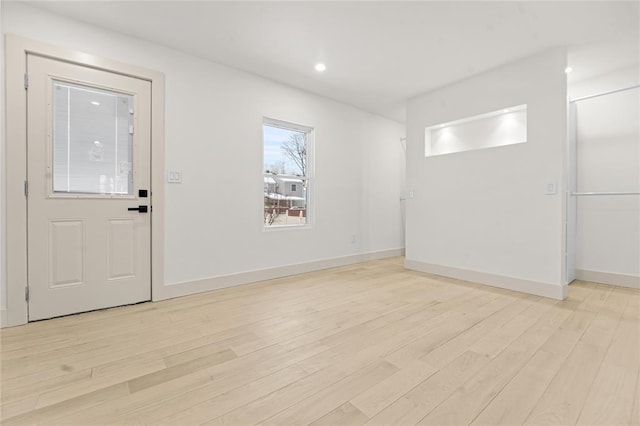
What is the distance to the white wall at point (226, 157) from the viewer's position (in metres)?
2.82

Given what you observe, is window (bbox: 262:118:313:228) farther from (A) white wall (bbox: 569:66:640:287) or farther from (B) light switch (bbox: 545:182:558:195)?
(A) white wall (bbox: 569:66:640:287)

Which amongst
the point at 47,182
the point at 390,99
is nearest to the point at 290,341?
the point at 47,182

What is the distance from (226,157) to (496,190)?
3.25 meters

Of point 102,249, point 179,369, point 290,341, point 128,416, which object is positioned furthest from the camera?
point 102,249

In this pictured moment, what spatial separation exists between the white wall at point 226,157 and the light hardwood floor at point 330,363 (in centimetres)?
73

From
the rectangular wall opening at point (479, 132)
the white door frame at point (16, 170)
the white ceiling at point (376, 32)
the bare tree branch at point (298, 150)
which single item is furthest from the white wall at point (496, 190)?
the white door frame at point (16, 170)

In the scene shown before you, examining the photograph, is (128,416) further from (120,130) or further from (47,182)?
(120,130)

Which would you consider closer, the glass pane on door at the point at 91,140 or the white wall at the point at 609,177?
the glass pane on door at the point at 91,140

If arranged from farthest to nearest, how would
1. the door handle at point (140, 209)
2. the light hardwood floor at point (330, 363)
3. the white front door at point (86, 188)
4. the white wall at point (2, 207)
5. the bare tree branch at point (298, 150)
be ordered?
the bare tree branch at point (298, 150) < the door handle at point (140, 209) < the white front door at point (86, 188) < the white wall at point (2, 207) < the light hardwood floor at point (330, 363)

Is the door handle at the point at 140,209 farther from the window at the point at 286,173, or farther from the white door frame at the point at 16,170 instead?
the window at the point at 286,173

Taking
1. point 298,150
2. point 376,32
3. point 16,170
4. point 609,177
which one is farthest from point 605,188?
point 16,170

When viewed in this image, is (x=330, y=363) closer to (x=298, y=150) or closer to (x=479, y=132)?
(x=298, y=150)

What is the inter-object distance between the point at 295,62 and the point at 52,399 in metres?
3.41

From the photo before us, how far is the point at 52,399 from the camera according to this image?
1423 millimetres
